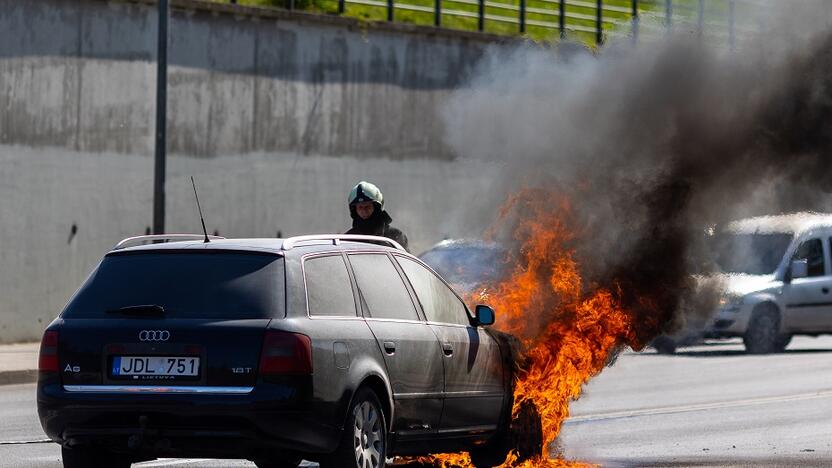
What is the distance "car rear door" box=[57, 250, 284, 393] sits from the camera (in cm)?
888

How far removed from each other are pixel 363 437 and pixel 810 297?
1862cm

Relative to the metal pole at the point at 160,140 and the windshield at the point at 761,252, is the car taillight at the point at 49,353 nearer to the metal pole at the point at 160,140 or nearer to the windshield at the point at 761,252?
the metal pole at the point at 160,140

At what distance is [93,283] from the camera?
9.33 m

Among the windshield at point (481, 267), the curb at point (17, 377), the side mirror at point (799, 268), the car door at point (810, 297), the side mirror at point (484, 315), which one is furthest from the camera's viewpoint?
the car door at point (810, 297)

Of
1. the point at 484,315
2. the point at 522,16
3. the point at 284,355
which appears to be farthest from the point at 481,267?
the point at 522,16

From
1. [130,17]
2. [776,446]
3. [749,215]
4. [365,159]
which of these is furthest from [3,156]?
[776,446]

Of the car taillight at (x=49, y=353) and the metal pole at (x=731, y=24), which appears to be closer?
the car taillight at (x=49, y=353)

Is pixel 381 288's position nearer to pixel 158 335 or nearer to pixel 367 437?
pixel 367 437

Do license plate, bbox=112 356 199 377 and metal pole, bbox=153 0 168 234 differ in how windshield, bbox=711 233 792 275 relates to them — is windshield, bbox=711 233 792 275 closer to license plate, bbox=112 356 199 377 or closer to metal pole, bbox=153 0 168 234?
metal pole, bbox=153 0 168 234

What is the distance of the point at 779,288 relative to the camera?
26.6m

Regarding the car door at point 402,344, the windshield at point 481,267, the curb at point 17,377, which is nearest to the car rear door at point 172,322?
the car door at point 402,344

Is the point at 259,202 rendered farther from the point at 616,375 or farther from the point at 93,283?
the point at 93,283

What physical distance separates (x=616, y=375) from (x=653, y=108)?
8.18 meters

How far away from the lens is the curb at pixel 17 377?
1953cm
